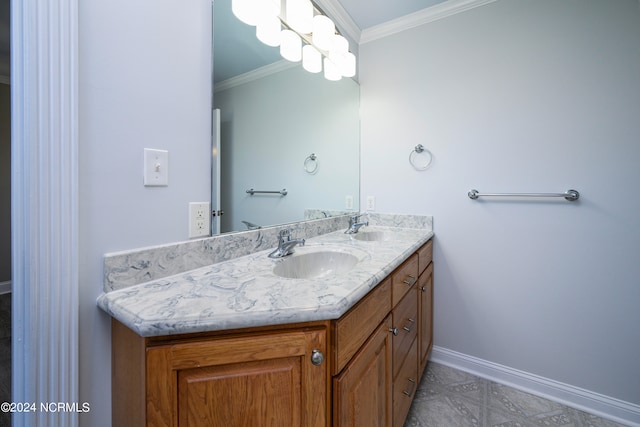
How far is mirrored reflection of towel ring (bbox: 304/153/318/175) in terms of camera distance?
63.7 inches

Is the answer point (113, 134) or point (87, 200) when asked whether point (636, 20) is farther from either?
point (87, 200)

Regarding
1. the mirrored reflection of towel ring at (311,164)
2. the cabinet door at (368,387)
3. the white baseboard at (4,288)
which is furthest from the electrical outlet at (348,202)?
the white baseboard at (4,288)

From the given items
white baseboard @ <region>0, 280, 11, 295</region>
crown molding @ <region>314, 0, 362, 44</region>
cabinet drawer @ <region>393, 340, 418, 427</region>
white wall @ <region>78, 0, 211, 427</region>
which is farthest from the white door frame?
white baseboard @ <region>0, 280, 11, 295</region>

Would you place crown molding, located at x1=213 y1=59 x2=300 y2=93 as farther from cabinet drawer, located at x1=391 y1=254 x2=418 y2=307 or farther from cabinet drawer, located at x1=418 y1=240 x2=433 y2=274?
cabinet drawer, located at x1=418 y1=240 x2=433 y2=274

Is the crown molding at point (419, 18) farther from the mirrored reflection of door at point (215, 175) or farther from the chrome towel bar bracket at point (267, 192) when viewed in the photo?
the mirrored reflection of door at point (215, 175)

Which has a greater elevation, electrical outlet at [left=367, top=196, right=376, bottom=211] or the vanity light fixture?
the vanity light fixture

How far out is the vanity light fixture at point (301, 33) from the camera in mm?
1146

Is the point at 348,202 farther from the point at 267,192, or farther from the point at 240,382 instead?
the point at 240,382

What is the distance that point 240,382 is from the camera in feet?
1.95

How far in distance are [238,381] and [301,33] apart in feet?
5.17

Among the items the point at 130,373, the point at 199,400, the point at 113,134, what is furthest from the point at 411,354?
the point at 113,134

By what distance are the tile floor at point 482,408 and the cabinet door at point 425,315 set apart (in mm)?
149

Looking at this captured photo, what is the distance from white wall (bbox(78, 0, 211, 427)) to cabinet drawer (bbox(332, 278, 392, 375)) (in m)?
0.59

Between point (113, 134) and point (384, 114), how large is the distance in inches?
63.8
